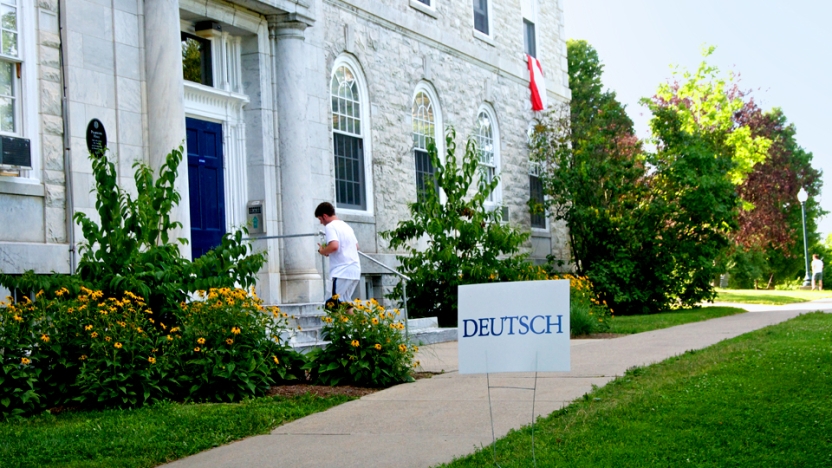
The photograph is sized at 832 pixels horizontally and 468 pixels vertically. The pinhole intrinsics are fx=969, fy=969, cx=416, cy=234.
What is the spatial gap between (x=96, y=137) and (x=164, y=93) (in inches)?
40.6

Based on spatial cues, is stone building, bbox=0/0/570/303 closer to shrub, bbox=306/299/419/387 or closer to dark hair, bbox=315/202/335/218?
dark hair, bbox=315/202/335/218

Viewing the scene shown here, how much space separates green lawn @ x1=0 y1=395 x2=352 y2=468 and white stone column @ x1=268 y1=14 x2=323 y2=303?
18.8ft

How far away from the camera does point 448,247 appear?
50.3ft

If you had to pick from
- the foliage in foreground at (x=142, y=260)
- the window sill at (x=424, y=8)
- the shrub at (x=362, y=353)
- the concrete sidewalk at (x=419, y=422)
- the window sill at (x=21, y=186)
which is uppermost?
the window sill at (x=424, y=8)

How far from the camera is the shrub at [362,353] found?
30.4 feet

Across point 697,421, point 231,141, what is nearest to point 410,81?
point 231,141

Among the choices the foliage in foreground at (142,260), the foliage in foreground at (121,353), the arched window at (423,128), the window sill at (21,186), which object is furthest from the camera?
the arched window at (423,128)

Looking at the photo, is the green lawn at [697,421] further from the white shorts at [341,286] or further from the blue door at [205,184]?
the blue door at [205,184]

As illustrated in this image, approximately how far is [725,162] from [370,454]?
17184 millimetres

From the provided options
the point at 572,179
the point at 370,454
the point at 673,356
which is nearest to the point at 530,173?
the point at 572,179

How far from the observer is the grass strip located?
51.4 ft

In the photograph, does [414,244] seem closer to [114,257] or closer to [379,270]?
[379,270]

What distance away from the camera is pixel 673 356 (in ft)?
35.1

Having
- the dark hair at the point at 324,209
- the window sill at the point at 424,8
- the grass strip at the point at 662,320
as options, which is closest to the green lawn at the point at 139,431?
the dark hair at the point at 324,209
